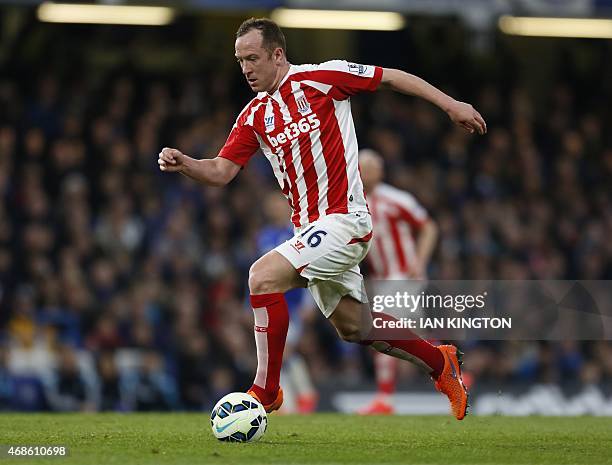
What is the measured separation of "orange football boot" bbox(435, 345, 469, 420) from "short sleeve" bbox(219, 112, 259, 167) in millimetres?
1621

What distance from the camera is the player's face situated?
6.42m

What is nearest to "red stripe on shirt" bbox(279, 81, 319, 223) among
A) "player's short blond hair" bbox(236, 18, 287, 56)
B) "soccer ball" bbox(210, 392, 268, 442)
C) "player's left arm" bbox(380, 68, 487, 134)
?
"player's short blond hair" bbox(236, 18, 287, 56)

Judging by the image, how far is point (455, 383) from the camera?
22.5 feet

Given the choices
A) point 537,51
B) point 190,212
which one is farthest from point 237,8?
point 537,51

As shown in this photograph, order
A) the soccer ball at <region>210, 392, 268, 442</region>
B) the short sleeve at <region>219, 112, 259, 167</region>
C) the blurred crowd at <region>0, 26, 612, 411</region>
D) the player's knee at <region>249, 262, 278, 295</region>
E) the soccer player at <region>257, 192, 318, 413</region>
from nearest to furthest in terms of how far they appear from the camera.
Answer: the soccer ball at <region>210, 392, 268, 442</region>, the player's knee at <region>249, 262, 278, 295</region>, the short sleeve at <region>219, 112, 259, 167</region>, the soccer player at <region>257, 192, 318, 413</region>, the blurred crowd at <region>0, 26, 612, 411</region>

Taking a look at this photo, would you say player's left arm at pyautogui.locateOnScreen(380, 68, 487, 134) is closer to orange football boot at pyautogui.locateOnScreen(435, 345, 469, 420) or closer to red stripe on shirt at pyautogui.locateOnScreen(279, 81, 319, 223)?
red stripe on shirt at pyautogui.locateOnScreen(279, 81, 319, 223)

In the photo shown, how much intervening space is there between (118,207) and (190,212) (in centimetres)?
92

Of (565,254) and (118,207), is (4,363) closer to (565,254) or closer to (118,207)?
(118,207)

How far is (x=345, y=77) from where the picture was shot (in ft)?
21.4

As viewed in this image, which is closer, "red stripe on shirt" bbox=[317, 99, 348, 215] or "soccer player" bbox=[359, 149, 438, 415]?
"red stripe on shirt" bbox=[317, 99, 348, 215]

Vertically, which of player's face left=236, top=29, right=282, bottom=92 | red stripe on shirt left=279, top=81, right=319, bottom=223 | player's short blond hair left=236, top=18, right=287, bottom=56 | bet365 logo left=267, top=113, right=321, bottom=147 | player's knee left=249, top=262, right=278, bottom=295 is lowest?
player's knee left=249, top=262, right=278, bottom=295

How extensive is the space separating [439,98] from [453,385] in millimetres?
1708

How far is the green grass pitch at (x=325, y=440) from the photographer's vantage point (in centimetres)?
550

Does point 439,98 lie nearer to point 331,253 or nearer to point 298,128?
point 298,128
